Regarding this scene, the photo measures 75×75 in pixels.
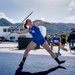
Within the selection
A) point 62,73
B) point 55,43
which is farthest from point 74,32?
point 62,73

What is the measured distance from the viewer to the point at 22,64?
6738mm

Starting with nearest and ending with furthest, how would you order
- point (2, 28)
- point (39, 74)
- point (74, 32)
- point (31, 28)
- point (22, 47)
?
point (39, 74) → point (31, 28) → point (74, 32) → point (22, 47) → point (2, 28)

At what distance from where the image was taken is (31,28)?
6473 mm

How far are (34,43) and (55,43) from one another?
6.69 metres

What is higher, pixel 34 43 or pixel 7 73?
pixel 34 43

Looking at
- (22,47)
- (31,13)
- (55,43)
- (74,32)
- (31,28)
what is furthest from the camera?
(22,47)

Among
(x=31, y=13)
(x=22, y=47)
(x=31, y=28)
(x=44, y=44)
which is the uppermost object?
(x=31, y=13)

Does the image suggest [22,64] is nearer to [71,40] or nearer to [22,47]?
[71,40]

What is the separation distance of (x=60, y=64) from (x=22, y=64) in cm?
141

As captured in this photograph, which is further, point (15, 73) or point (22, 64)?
point (22, 64)

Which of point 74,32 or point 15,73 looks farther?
point 74,32

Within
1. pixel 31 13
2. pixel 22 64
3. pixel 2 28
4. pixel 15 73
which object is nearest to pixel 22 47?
pixel 31 13

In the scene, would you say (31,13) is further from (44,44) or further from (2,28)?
(2,28)

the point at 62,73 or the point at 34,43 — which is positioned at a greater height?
the point at 34,43
